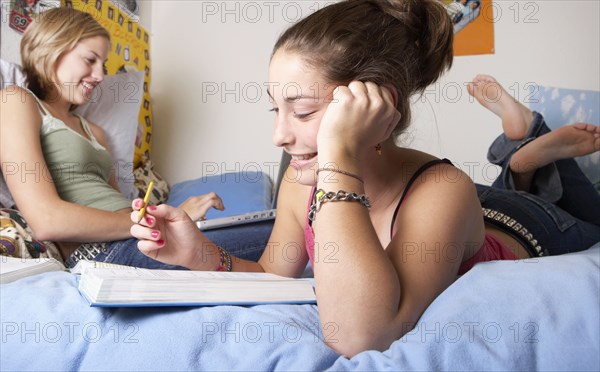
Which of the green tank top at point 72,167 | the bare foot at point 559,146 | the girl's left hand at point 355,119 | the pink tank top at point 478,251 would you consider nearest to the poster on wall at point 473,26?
the bare foot at point 559,146

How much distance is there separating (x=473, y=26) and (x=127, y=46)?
4.45 ft

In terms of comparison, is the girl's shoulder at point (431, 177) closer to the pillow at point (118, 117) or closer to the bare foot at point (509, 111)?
the bare foot at point (509, 111)

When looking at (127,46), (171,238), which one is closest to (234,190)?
(127,46)

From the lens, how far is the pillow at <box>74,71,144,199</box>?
70.6 inches

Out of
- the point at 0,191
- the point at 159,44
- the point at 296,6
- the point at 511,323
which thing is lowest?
the point at 0,191

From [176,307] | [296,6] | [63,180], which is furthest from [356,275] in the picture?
[296,6]

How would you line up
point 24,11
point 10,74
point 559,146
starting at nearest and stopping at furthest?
point 559,146, point 10,74, point 24,11

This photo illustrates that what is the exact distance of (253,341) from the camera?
1.88 feet

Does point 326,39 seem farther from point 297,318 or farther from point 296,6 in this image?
point 296,6

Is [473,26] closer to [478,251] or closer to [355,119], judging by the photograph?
[478,251]

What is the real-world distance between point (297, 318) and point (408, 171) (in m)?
0.31

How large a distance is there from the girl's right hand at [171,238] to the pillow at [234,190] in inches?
40.0

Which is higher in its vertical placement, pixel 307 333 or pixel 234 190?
pixel 307 333

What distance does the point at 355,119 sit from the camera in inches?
28.2
